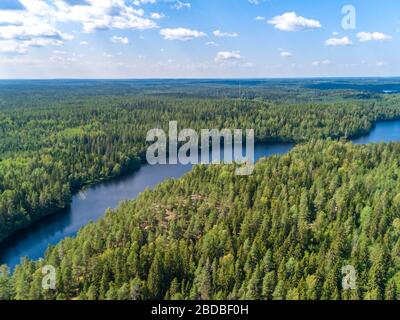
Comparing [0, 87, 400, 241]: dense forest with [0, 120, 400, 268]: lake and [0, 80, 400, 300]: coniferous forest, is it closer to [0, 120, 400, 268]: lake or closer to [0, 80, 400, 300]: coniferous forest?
[0, 80, 400, 300]: coniferous forest

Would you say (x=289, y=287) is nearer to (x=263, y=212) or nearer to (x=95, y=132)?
(x=263, y=212)

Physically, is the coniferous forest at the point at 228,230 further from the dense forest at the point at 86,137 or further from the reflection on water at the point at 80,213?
the reflection on water at the point at 80,213

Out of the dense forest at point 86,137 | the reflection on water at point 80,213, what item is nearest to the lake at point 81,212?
the reflection on water at point 80,213

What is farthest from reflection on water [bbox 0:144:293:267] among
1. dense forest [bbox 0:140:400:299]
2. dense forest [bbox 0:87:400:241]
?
dense forest [bbox 0:140:400:299]

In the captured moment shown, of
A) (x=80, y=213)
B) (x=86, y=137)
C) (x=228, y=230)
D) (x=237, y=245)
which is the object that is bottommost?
(x=80, y=213)

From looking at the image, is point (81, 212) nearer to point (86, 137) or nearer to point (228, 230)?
point (228, 230)

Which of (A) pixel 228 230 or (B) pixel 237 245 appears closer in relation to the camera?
(B) pixel 237 245

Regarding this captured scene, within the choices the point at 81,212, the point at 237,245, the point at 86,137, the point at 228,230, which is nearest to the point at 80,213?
the point at 81,212
